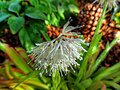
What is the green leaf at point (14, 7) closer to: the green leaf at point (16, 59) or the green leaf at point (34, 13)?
the green leaf at point (34, 13)

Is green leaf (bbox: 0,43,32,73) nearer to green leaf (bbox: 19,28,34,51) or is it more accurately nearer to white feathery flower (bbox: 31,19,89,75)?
green leaf (bbox: 19,28,34,51)

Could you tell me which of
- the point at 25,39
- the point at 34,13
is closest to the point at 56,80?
the point at 25,39

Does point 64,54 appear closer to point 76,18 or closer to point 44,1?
point 44,1

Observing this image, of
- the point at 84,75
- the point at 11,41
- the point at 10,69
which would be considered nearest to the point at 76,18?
the point at 11,41

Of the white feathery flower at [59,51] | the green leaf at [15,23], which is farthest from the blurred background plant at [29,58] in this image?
the white feathery flower at [59,51]

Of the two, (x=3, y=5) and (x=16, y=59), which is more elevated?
(x=3, y=5)

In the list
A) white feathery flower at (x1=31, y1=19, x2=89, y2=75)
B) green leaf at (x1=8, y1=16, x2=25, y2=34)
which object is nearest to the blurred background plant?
green leaf at (x1=8, y1=16, x2=25, y2=34)

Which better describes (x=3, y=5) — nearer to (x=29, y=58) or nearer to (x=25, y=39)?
(x=25, y=39)
